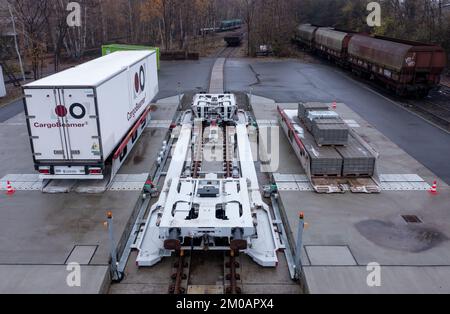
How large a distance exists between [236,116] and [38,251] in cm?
1088

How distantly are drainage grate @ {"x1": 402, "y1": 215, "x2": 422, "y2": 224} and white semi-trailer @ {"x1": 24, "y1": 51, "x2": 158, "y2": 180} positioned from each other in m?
8.64

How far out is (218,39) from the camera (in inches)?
2505

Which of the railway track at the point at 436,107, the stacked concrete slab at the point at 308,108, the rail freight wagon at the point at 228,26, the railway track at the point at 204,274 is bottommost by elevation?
the railway track at the point at 204,274

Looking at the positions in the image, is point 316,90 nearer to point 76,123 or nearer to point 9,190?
point 76,123

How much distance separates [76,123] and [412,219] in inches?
380

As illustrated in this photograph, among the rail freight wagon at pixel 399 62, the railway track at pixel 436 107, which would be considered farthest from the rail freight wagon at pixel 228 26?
the railway track at pixel 436 107

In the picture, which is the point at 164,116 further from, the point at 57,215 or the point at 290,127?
the point at 57,215

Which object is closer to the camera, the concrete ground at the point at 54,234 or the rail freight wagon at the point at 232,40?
the concrete ground at the point at 54,234

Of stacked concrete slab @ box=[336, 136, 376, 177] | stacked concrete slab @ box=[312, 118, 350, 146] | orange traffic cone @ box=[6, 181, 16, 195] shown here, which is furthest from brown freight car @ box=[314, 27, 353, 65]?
orange traffic cone @ box=[6, 181, 16, 195]

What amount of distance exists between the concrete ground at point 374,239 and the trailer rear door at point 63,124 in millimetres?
5858

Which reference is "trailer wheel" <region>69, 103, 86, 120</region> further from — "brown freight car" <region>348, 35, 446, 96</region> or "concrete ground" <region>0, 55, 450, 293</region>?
"brown freight car" <region>348, 35, 446, 96</region>

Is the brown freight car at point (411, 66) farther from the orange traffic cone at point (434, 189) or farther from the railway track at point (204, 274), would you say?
the railway track at point (204, 274)

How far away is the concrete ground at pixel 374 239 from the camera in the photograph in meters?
8.07

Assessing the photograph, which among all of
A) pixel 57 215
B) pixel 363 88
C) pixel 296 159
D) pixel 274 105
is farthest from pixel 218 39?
pixel 57 215
